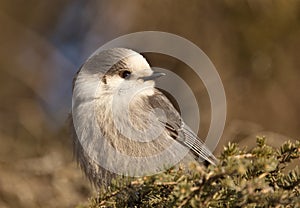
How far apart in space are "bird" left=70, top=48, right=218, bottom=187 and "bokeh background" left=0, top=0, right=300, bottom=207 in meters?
1.39

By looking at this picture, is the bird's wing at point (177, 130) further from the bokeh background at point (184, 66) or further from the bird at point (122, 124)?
the bokeh background at point (184, 66)

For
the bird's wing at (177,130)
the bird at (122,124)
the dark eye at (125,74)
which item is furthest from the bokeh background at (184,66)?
the dark eye at (125,74)

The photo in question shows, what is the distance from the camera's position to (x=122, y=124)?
342 cm

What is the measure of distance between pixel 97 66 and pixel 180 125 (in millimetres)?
626

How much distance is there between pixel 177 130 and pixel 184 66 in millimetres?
2010

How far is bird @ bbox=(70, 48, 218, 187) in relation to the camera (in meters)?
3.31

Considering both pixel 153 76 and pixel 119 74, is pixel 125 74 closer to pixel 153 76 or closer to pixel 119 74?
pixel 119 74

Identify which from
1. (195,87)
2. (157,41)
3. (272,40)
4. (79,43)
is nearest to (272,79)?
(272,40)

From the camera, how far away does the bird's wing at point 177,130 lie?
371 centimetres

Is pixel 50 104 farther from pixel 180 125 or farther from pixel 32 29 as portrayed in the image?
pixel 180 125

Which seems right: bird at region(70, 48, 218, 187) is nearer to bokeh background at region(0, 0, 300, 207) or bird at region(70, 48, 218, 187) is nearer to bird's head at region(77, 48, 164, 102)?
bird's head at region(77, 48, 164, 102)

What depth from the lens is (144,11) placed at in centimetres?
571

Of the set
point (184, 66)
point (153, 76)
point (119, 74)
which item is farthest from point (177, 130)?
point (184, 66)

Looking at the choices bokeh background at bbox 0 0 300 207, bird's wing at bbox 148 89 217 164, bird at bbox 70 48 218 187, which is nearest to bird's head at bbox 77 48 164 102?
bird at bbox 70 48 218 187
